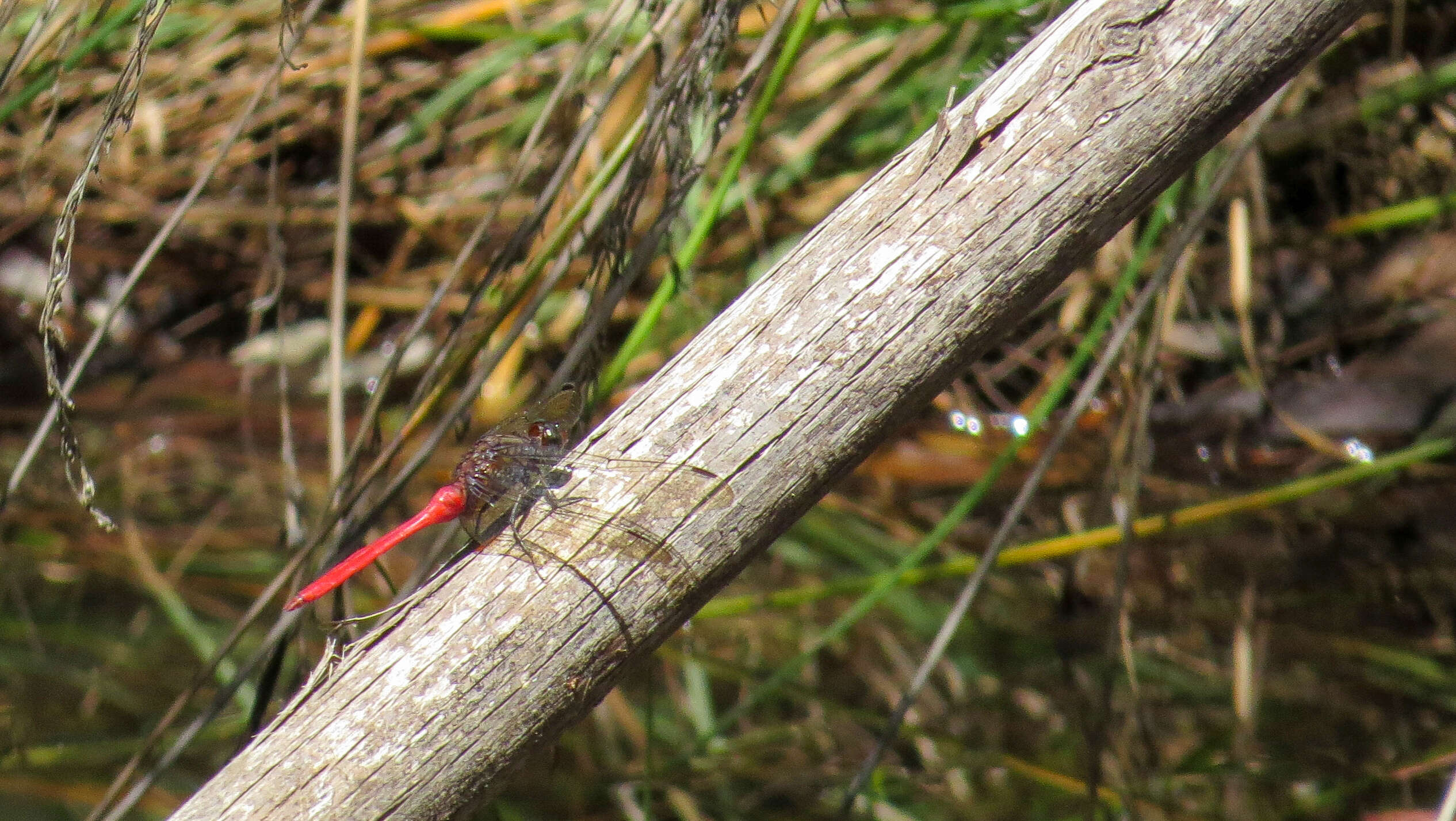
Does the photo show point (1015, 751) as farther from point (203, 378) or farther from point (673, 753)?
point (203, 378)

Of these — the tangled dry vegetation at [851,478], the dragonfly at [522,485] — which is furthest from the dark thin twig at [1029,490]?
the dragonfly at [522,485]

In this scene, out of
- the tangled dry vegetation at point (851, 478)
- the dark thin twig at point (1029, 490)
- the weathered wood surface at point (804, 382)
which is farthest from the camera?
the tangled dry vegetation at point (851, 478)

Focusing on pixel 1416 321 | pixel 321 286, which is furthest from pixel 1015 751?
pixel 321 286

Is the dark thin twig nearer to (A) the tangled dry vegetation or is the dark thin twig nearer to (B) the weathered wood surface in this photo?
(A) the tangled dry vegetation

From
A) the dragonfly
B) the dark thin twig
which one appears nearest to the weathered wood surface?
the dragonfly

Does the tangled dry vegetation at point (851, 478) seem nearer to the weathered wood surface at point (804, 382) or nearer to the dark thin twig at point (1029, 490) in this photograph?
the dark thin twig at point (1029, 490)

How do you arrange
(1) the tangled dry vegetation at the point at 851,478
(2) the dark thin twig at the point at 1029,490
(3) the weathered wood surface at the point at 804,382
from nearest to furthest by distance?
(3) the weathered wood surface at the point at 804,382
(2) the dark thin twig at the point at 1029,490
(1) the tangled dry vegetation at the point at 851,478

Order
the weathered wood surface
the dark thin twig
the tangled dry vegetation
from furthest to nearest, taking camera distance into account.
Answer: the tangled dry vegetation
the dark thin twig
the weathered wood surface
